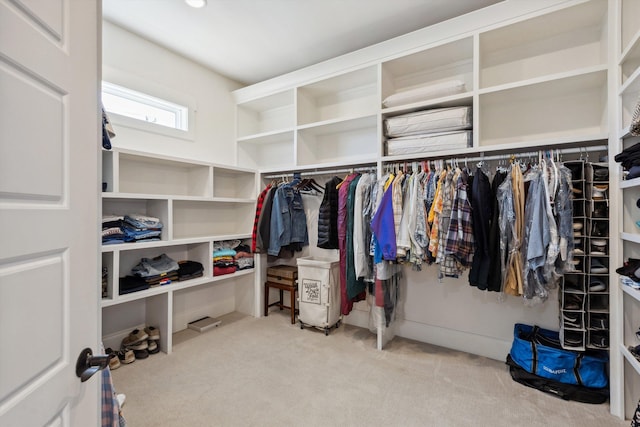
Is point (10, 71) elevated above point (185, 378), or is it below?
above

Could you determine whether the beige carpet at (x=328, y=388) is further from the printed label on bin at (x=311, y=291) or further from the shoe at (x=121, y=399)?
the printed label on bin at (x=311, y=291)

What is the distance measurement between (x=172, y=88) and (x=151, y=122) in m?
0.44

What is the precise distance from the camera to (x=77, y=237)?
71 centimetres

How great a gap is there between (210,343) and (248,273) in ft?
2.81

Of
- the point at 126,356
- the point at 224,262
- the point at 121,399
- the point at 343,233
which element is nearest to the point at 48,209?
the point at 121,399

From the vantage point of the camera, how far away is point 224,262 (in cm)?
306

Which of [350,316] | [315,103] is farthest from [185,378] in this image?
[315,103]

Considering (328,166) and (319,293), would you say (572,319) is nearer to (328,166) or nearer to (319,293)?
(319,293)

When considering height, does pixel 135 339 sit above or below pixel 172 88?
below

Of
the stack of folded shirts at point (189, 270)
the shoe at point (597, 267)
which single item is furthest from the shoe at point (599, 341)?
the stack of folded shirts at point (189, 270)

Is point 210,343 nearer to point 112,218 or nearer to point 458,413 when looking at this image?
point 112,218

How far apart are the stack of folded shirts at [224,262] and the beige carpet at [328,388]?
2.13 feet

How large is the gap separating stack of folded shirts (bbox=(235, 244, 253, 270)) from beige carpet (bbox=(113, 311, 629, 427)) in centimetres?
79

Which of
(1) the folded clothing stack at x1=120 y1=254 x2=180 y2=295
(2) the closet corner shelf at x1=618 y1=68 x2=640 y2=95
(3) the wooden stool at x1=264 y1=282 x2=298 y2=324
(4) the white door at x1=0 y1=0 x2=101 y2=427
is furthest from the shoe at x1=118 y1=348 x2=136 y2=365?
(2) the closet corner shelf at x1=618 y1=68 x2=640 y2=95
